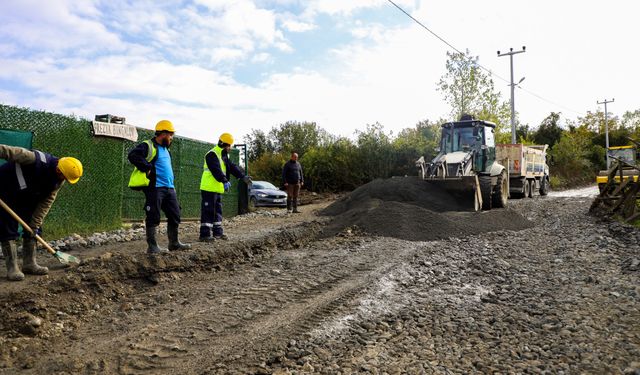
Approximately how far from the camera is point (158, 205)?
21.3ft

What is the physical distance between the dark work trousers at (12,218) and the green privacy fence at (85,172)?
278cm

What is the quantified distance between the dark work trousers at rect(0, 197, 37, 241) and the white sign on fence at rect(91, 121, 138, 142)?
4257 mm

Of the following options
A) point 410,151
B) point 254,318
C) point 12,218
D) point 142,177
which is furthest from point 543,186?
point 12,218

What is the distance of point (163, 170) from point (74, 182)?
4.20ft

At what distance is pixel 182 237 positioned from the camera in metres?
8.81

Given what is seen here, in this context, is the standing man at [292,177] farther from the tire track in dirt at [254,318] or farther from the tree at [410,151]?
the tree at [410,151]

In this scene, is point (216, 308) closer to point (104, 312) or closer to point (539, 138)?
point (104, 312)

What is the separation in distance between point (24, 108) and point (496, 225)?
9.55 meters

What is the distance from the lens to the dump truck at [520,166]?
20500 millimetres

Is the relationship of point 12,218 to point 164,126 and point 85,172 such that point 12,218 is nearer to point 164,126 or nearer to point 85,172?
point 164,126

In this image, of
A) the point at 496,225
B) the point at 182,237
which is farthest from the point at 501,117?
the point at 182,237

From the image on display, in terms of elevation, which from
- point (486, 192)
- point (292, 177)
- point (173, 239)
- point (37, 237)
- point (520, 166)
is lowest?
point (173, 239)

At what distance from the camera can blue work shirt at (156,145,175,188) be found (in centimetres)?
653

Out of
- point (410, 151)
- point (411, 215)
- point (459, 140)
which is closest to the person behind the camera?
point (411, 215)
